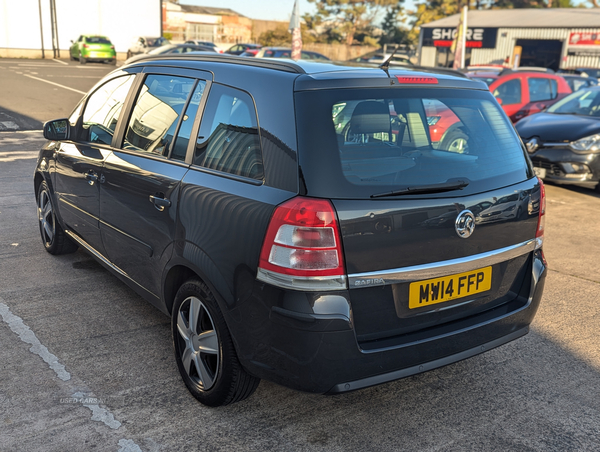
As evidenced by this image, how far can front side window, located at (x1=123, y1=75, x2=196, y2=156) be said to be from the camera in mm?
3264

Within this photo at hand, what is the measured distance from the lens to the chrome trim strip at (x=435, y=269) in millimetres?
2465

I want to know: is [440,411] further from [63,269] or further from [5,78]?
[5,78]

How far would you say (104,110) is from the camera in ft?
13.3

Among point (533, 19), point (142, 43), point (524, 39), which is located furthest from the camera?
point (533, 19)

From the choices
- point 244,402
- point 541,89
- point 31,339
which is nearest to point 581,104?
point 541,89

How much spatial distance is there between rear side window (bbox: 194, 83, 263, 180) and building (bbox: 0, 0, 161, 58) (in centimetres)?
3945

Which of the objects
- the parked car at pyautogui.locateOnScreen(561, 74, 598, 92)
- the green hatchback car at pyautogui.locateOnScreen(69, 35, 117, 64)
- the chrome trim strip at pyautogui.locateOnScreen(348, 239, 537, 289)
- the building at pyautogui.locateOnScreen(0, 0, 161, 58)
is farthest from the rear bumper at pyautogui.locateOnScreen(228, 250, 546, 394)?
the building at pyautogui.locateOnScreen(0, 0, 161, 58)

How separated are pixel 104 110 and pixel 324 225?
234cm

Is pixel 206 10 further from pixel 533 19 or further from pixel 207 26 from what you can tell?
pixel 533 19

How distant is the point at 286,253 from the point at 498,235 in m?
1.09

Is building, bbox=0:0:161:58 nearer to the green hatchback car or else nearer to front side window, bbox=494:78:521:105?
the green hatchback car

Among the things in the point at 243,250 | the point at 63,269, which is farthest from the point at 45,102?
the point at 243,250

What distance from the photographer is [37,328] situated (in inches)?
148

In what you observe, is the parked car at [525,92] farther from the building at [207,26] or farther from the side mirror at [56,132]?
the building at [207,26]
